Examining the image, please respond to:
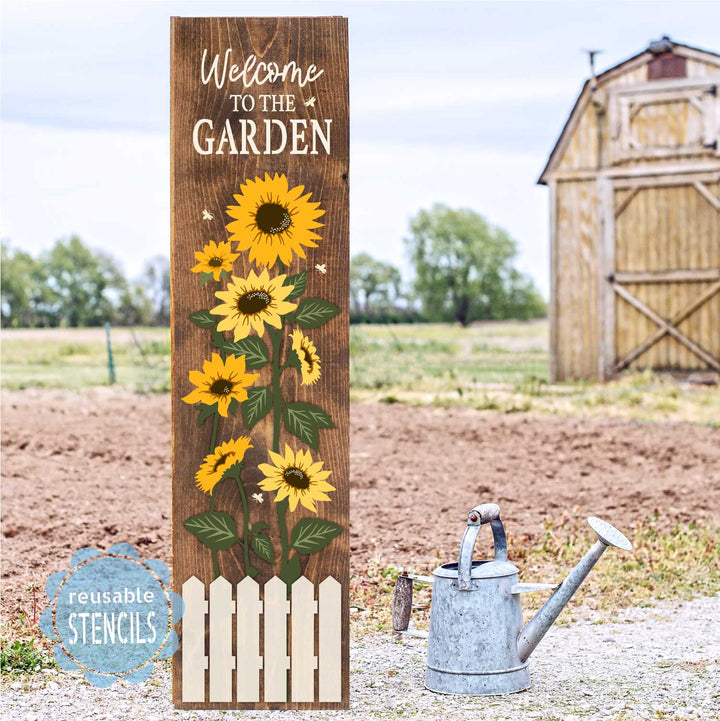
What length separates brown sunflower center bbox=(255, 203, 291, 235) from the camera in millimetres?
3822

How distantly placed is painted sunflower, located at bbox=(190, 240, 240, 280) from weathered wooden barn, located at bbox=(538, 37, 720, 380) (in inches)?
506

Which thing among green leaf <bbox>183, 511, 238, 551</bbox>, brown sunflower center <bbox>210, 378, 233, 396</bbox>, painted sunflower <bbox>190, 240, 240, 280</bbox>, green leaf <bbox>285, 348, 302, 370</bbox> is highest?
painted sunflower <bbox>190, 240, 240, 280</bbox>

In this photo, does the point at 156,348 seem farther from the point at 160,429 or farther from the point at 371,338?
the point at 160,429

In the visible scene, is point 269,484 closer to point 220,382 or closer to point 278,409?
point 278,409

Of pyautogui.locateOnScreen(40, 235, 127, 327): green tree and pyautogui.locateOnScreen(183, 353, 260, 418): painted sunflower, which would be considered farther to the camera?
pyautogui.locateOnScreen(40, 235, 127, 327): green tree

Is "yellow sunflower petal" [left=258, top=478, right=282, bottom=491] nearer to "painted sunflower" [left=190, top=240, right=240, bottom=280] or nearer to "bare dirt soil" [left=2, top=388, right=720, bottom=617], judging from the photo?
"painted sunflower" [left=190, top=240, right=240, bottom=280]

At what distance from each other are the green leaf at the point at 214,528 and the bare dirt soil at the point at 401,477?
1.91 meters

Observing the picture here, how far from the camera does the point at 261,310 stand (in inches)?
151

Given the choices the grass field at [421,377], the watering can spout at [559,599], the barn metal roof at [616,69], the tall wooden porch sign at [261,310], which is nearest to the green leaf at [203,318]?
the tall wooden porch sign at [261,310]

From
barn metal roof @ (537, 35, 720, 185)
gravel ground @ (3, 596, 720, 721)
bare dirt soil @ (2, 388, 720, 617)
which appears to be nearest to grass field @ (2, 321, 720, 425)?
bare dirt soil @ (2, 388, 720, 617)

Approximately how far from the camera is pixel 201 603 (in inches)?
152

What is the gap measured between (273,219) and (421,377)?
1247 centimetres

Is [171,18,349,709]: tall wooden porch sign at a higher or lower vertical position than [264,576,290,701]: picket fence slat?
higher

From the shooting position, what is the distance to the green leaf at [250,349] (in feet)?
12.5
